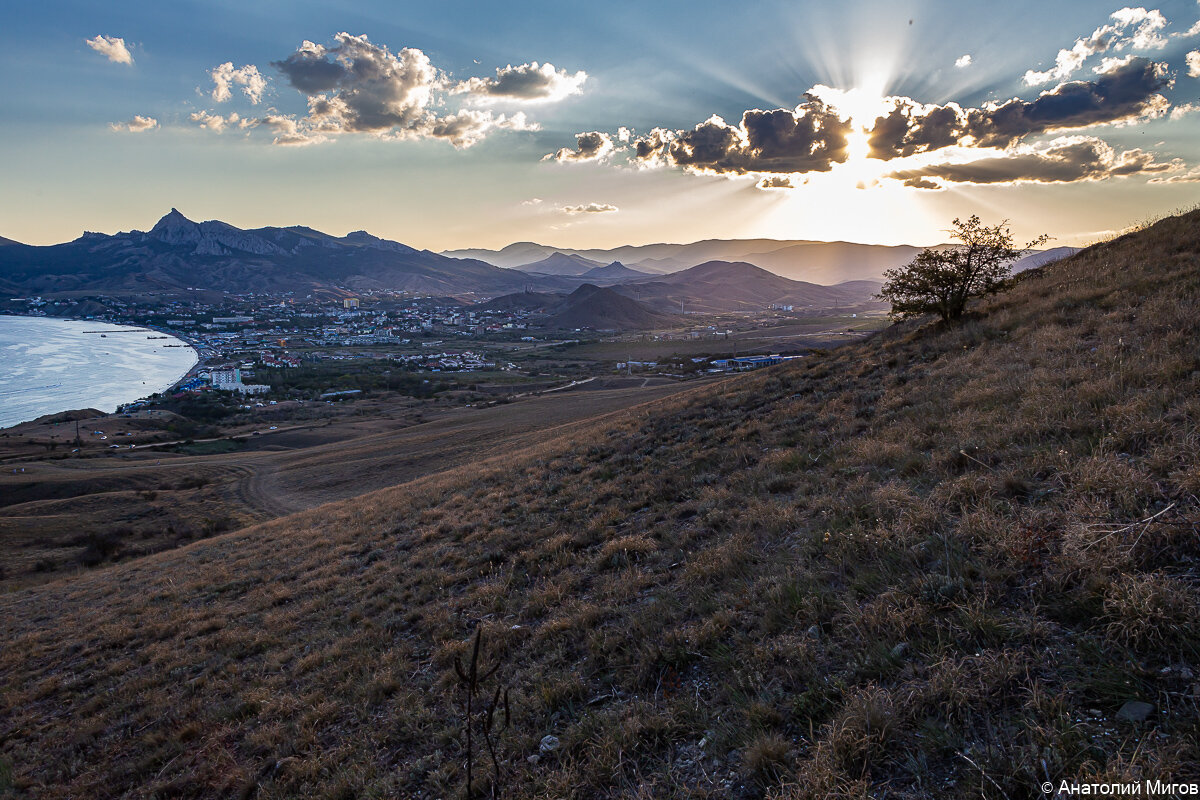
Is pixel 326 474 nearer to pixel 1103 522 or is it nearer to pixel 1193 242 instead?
pixel 1103 522

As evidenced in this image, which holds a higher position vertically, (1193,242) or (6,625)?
(1193,242)

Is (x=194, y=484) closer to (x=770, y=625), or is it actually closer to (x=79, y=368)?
(x=770, y=625)

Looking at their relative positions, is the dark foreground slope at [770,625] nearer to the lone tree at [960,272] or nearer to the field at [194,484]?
the lone tree at [960,272]

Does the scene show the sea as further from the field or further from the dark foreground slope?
the dark foreground slope

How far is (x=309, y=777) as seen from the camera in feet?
16.3

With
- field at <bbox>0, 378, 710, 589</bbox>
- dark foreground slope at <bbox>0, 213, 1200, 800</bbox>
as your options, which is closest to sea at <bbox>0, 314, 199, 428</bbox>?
field at <bbox>0, 378, 710, 589</bbox>

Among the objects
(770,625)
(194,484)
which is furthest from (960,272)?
(194,484)

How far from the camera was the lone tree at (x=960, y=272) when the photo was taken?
16.2 meters

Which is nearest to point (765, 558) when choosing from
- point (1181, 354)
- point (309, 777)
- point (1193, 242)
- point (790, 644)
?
point (790, 644)

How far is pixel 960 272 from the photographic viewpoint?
16328 mm

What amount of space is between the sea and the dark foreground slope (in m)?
99.5

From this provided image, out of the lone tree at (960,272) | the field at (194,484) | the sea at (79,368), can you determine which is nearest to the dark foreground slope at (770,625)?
the lone tree at (960,272)

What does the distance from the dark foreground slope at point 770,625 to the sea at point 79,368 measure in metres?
99.5

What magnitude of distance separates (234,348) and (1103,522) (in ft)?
611
